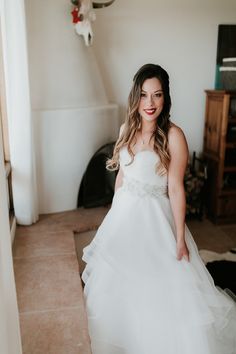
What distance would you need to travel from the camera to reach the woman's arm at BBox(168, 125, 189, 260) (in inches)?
57.1

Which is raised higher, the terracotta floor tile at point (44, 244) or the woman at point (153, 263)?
the woman at point (153, 263)

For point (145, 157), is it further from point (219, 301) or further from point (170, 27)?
point (170, 27)

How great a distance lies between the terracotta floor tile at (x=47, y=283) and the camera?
A: 1.65 metres

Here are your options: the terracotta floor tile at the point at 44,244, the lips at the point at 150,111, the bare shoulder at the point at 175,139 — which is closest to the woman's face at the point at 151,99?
the lips at the point at 150,111

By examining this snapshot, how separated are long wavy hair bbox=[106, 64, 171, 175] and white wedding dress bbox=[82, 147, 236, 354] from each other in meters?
0.04

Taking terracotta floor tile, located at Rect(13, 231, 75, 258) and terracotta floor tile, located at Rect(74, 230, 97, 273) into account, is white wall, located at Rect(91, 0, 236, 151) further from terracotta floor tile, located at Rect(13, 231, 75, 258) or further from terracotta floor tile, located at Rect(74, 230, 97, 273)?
terracotta floor tile, located at Rect(13, 231, 75, 258)

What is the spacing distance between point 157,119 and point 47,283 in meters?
1.09

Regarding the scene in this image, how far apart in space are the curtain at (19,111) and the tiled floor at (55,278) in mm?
232

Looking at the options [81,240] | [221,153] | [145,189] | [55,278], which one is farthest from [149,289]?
[221,153]

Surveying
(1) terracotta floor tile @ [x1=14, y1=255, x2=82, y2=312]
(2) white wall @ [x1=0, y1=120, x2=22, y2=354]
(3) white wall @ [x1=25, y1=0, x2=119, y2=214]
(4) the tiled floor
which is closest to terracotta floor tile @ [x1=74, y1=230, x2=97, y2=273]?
(4) the tiled floor

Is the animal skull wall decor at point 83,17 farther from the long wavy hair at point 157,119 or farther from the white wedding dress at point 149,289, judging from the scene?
the white wedding dress at point 149,289

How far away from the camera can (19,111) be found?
2162 millimetres

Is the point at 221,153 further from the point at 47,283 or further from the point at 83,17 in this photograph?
the point at 47,283

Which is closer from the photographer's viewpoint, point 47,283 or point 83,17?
point 47,283
